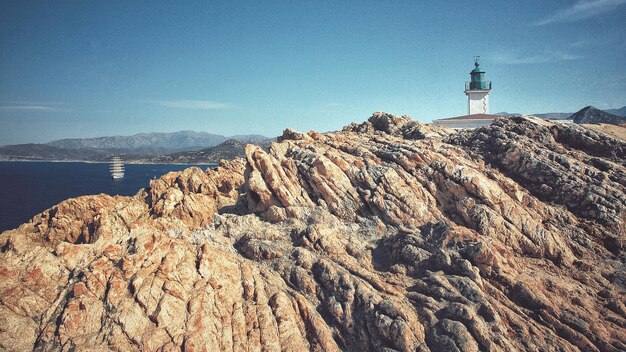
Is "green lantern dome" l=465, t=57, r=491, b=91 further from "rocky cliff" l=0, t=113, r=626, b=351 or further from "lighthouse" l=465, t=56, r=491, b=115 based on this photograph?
"rocky cliff" l=0, t=113, r=626, b=351

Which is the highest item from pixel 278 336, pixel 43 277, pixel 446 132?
pixel 446 132

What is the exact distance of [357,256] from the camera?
1131 inches

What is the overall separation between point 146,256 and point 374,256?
52.4 feet

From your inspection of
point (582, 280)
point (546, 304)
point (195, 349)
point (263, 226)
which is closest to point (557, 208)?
point (582, 280)

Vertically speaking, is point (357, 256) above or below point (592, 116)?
below

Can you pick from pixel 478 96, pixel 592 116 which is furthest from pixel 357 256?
pixel 592 116

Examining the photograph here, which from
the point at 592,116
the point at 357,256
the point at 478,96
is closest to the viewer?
the point at 357,256

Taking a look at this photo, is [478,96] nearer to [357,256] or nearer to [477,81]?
[477,81]

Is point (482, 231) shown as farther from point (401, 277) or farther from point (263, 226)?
point (263, 226)

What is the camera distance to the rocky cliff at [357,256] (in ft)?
71.6

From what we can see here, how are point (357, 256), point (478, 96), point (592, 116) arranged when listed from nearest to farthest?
point (357, 256) < point (478, 96) < point (592, 116)

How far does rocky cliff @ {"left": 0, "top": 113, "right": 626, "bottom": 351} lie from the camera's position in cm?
2183

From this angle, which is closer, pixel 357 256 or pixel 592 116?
pixel 357 256

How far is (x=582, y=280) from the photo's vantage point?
26.1 meters
